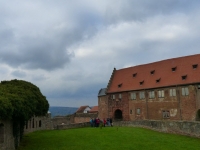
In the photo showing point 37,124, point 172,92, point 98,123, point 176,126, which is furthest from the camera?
point 37,124

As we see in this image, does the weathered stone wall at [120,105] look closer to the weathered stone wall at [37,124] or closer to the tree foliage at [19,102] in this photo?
the weathered stone wall at [37,124]

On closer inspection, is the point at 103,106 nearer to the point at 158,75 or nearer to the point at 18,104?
the point at 158,75

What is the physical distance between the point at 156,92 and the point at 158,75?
12.9 feet

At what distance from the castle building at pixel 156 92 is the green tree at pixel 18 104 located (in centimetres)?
2271

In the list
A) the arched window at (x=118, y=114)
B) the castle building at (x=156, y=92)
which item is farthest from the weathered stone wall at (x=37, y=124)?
the arched window at (x=118, y=114)

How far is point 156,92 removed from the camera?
42094 millimetres

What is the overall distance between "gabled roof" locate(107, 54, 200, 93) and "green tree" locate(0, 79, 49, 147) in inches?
933

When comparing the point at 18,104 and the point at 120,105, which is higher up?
the point at 18,104

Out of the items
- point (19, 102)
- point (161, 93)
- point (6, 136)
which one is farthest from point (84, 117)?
point (19, 102)

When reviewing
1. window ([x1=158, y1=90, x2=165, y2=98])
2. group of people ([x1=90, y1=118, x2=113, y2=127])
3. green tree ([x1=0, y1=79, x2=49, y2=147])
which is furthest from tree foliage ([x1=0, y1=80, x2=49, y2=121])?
window ([x1=158, y1=90, x2=165, y2=98])

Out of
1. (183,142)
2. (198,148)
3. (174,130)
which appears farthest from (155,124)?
(198,148)

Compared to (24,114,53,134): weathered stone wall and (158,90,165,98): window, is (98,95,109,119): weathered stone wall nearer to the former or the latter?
(24,114,53,134): weathered stone wall

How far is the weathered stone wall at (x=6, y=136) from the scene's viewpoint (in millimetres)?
16828

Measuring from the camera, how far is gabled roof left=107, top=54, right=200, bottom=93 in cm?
3922
